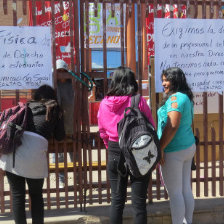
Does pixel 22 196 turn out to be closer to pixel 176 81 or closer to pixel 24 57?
pixel 24 57

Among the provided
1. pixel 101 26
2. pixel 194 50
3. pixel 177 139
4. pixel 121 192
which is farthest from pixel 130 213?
pixel 101 26

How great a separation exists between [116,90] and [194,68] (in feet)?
4.55

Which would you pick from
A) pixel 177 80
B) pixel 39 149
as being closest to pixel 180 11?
pixel 177 80

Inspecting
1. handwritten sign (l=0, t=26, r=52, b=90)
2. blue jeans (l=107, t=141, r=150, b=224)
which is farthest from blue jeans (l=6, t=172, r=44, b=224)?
handwritten sign (l=0, t=26, r=52, b=90)

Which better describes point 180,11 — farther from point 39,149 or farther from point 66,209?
point 66,209

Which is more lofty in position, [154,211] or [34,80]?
[34,80]

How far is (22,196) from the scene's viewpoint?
3.04 m

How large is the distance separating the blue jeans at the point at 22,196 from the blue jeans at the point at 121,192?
70 centimetres

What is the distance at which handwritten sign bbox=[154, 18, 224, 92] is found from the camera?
3789mm

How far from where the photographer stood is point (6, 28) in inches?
138

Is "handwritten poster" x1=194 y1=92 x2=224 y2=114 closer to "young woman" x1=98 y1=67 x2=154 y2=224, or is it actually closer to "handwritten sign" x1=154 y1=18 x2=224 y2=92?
"handwritten sign" x1=154 y1=18 x2=224 y2=92

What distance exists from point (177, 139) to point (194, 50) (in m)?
1.28

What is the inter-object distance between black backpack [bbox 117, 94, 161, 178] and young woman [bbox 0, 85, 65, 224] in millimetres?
753

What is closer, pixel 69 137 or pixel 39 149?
pixel 39 149
